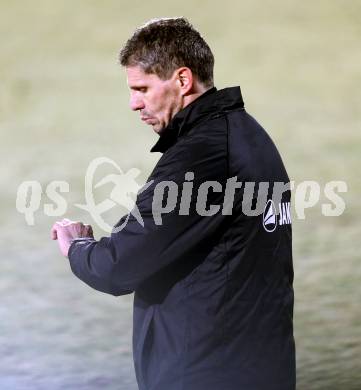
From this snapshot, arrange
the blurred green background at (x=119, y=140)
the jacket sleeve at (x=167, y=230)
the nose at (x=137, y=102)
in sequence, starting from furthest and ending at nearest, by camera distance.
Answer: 1. the blurred green background at (x=119, y=140)
2. the nose at (x=137, y=102)
3. the jacket sleeve at (x=167, y=230)

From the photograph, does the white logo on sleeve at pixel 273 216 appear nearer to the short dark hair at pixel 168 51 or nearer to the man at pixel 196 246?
the man at pixel 196 246

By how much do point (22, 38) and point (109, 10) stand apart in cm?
31

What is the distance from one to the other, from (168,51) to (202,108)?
0.35 feet

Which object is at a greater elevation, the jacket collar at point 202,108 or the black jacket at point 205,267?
the jacket collar at point 202,108

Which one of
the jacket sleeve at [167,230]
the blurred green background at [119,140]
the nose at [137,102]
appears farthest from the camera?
the blurred green background at [119,140]

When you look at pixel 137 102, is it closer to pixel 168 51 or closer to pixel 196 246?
pixel 168 51

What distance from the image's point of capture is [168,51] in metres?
1.14

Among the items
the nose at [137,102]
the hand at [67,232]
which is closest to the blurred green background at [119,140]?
the hand at [67,232]

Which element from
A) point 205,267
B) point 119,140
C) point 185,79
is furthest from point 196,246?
point 119,140

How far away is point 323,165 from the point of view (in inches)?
105

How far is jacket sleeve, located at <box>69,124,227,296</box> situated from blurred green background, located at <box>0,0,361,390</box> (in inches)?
51.2

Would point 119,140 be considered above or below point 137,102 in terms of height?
above

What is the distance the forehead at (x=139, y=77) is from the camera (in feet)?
3.77

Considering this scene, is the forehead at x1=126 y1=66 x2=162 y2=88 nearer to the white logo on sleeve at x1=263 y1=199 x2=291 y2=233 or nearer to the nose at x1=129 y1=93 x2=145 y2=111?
the nose at x1=129 y1=93 x2=145 y2=111
